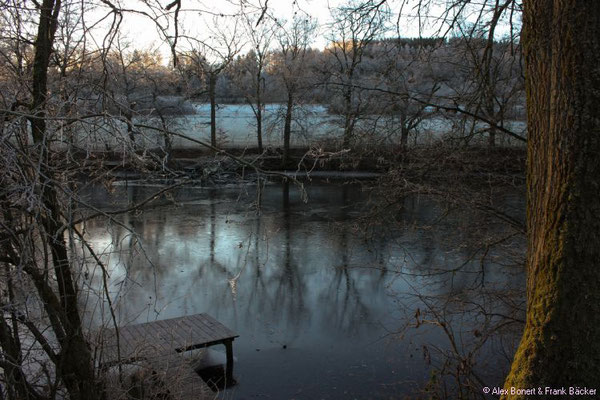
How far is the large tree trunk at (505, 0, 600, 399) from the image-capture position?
9.28 feet

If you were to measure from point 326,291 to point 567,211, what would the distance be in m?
8.11

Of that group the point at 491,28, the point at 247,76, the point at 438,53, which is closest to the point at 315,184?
the point at 247,76

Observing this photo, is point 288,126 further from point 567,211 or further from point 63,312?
point 567,211

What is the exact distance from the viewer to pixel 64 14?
16.2 feet

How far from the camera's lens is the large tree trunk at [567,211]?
2.83m

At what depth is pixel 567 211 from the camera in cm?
289

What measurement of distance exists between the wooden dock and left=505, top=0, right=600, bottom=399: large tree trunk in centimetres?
320

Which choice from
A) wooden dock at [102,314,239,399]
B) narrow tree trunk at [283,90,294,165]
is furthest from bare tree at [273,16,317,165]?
wooden dock at [102,314,239,399]

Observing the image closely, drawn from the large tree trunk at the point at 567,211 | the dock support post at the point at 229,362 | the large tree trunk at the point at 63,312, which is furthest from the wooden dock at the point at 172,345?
the large tree trunk at the point at 567,211

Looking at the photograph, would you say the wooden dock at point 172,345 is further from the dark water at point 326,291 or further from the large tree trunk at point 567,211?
the large tree trunk at point 567,211

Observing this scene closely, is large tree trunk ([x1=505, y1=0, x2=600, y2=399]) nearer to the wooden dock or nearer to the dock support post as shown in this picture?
the wooden dock

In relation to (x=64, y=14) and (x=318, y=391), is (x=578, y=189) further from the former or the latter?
(x=318, y=391)

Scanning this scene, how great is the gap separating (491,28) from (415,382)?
4.29m

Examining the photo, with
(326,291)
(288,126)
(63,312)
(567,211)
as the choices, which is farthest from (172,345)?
(288,126)
